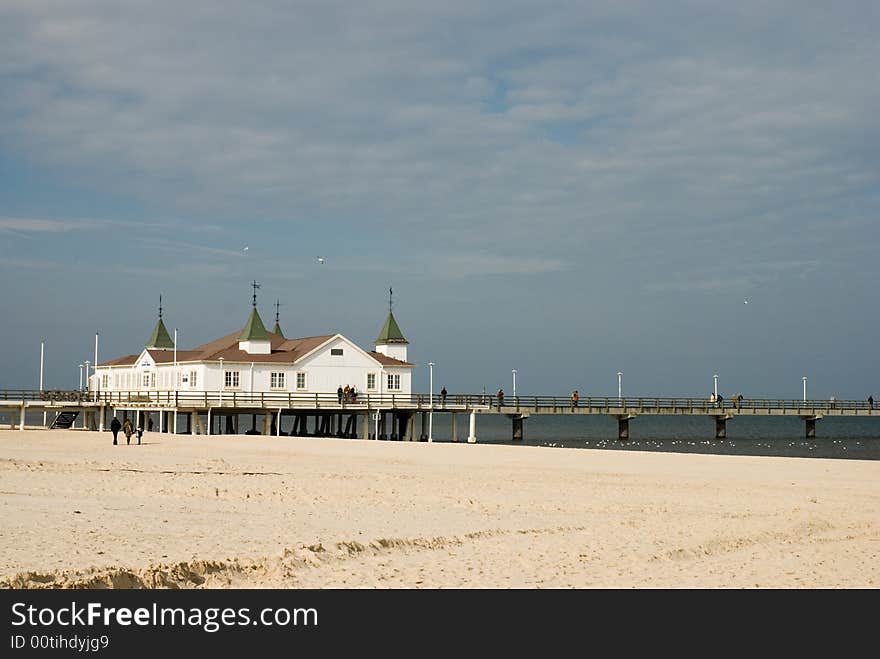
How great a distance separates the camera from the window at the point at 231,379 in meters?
53.0

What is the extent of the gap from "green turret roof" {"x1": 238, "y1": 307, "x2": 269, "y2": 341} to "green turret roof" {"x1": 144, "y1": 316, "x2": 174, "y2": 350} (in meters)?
9.77

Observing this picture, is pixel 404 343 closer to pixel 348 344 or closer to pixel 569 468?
pixel 348 344

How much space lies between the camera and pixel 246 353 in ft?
178

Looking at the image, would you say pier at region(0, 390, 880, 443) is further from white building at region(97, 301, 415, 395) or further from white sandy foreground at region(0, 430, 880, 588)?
white sandy foreground at region(0, 430, 880, 588)

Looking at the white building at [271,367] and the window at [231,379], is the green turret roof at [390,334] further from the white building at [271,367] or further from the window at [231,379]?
the window at [231,379]

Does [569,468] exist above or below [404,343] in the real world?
below

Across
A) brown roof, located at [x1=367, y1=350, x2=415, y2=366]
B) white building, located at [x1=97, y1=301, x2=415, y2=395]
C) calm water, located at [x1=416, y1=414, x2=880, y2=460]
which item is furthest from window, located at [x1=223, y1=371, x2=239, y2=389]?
calm water, located at [x1=416, y1=414, x2=880, y2=460]

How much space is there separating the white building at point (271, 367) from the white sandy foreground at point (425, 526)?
25937mm

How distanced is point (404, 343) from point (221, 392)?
12.7 meters

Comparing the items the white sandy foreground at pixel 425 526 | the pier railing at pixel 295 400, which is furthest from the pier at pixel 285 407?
the white sandy foreground at pixel 425 526

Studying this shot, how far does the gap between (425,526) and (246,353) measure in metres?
40.5

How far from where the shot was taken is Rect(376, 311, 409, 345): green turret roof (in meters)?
60.3

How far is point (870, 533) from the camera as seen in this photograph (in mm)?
15430
